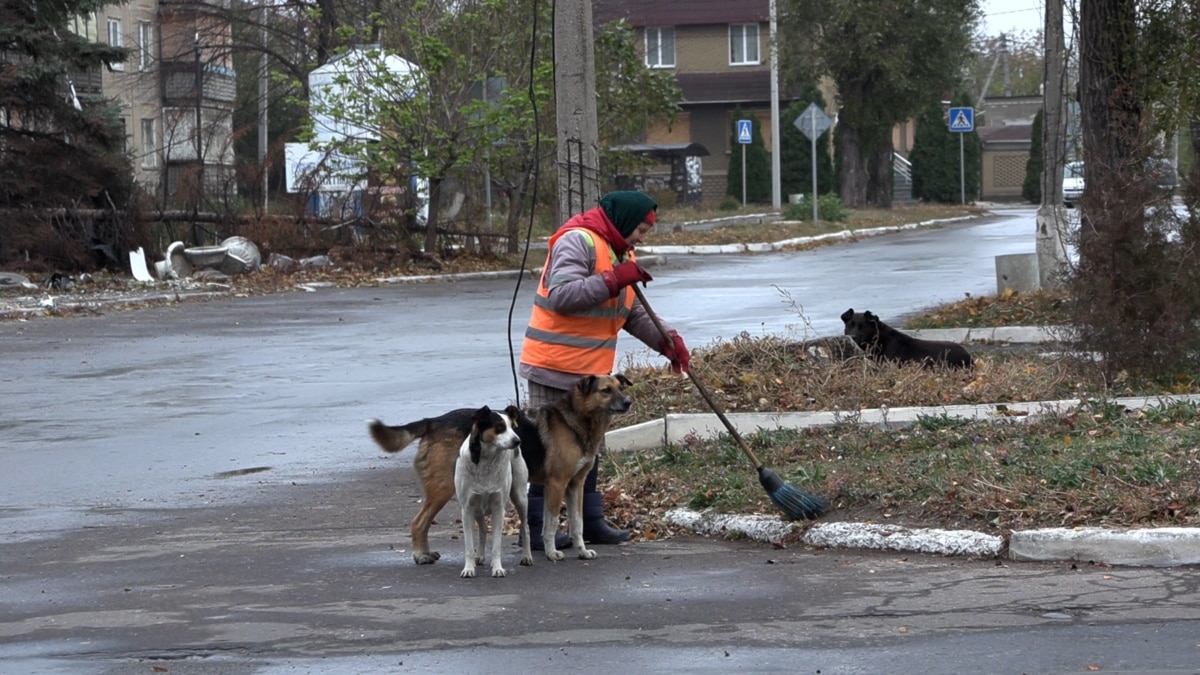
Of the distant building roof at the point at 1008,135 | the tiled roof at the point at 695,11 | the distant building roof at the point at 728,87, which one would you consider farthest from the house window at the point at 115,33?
the distant building roof at the point at 1008,135

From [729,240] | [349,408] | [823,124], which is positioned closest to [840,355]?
[349,408]

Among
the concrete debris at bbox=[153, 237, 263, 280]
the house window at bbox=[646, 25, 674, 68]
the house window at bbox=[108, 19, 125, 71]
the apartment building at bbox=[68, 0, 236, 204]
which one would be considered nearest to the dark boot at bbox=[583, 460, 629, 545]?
the concrete debris at bbox=[153, 237, 263, 280]

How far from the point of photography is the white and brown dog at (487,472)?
7023mm

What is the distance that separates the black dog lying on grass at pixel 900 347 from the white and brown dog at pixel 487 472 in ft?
17.2

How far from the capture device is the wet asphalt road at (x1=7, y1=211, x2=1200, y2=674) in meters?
5.74

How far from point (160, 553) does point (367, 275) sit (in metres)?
19.4

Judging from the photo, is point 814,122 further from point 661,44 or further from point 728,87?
point 661,44

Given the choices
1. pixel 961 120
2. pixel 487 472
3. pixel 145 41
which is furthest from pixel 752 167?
pixel 487 472

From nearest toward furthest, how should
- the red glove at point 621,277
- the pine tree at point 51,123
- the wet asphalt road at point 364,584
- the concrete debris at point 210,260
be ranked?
1. the wet asphalt road at point 364,584
2. the red glove at point 621,277
3. the concrete debris at point 210,260
4. the pine tree at point 51,123

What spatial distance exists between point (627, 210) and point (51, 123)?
2322 cm

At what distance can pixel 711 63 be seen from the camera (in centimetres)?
6744

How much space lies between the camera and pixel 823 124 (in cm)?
3872

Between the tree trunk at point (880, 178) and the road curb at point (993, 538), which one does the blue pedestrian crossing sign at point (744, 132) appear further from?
the road curb at point (993, 538)

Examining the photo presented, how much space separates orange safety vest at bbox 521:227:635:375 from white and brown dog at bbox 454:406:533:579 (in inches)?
23.3
